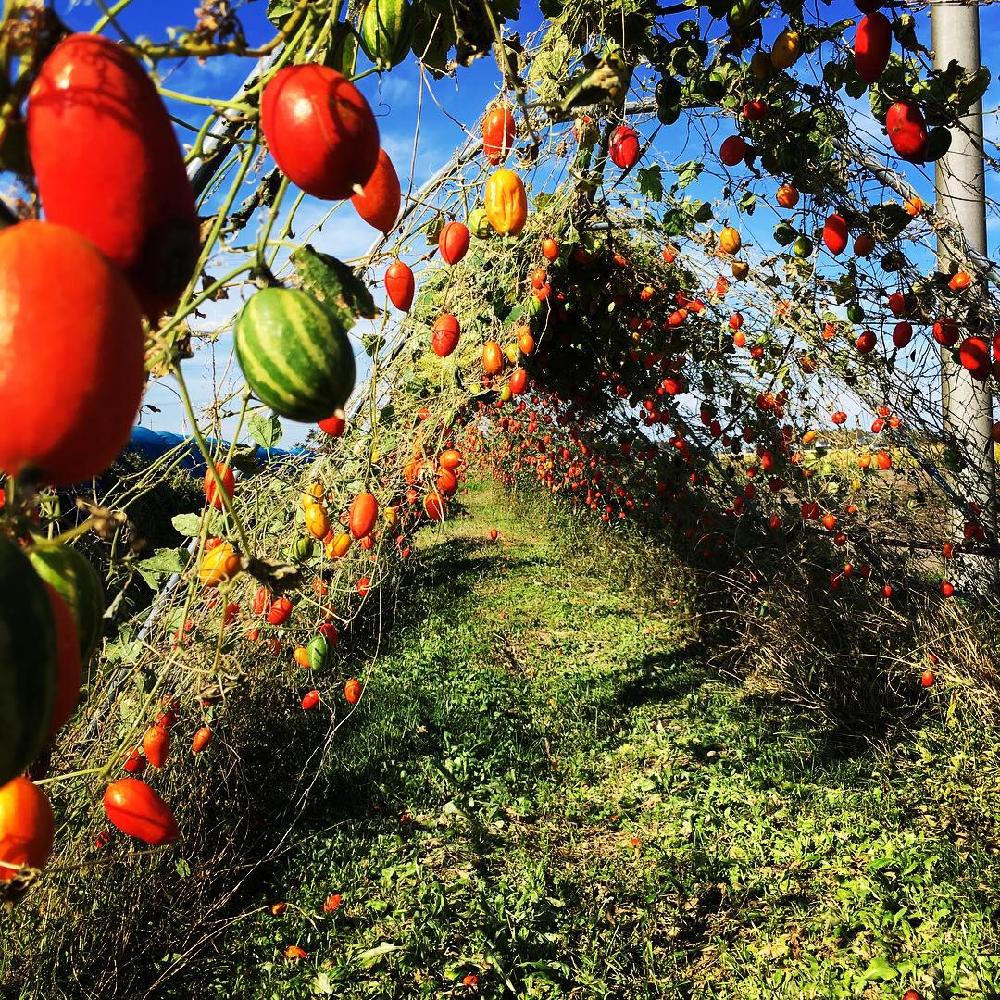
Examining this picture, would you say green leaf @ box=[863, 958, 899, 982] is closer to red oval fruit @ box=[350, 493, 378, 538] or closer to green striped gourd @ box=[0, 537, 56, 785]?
red oval fruit @ box=[350, 493, 378, 538]

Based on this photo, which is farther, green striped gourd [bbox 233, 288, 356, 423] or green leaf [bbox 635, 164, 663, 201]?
green leaf [bbox 635, 164, 663, 201]

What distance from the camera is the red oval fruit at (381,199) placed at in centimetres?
83

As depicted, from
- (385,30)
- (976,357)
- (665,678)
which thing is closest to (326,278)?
(385,30)

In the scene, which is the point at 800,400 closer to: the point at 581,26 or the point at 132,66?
the point at 581,26

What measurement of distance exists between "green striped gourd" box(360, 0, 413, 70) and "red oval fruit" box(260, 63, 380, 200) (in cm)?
46

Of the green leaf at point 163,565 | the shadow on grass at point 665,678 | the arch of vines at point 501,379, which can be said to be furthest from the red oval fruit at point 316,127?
the shadow on grass at point 665,678

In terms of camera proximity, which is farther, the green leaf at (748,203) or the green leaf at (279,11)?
the green leaf at (748,203)

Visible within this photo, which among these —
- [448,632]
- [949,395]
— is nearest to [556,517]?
[448,632]

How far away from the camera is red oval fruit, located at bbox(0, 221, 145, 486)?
0.32m

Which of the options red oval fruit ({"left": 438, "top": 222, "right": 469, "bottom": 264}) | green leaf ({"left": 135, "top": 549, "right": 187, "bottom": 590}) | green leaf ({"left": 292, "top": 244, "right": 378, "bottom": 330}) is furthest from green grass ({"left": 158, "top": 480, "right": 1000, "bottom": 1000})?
green leaf ({"left": 292, "top": 244, "right": 378, "bottom": 330})

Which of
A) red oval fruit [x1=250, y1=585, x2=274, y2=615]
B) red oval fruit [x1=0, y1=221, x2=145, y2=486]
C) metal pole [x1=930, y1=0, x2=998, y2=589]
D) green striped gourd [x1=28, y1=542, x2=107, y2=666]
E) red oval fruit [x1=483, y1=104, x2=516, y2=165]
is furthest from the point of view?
metal pole [x1=930, y1=0, x2=998, y2=589]

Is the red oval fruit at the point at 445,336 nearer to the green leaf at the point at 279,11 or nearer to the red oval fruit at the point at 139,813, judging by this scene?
the green leaf at the point at 279,11

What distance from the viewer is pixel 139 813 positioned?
1.46m

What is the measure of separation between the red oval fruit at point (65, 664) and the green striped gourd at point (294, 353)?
0.78 feet
